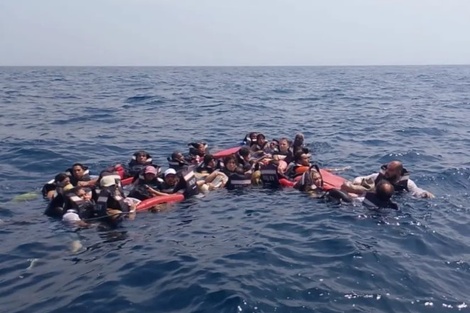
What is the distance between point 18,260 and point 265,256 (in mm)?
4652

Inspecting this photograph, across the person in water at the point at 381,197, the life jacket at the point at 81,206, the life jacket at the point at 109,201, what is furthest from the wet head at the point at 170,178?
the person in water at the point at 381,197

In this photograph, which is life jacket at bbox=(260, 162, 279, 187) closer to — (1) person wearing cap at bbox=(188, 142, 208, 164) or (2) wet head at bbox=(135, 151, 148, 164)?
(1) person wearing cap at bbox=(188, 142, 208, 164)

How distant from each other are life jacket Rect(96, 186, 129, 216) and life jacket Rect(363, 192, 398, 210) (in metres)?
5.82

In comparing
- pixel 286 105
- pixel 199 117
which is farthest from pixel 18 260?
pixel 286 105

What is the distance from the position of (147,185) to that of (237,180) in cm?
262

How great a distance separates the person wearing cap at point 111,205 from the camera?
1209cm

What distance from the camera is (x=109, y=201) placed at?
12195mm

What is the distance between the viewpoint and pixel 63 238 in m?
11.0

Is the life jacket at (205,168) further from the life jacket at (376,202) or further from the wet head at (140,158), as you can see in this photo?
the life jacket at (376,202)

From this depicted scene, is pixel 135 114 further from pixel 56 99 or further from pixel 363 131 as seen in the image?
pixel 363 131

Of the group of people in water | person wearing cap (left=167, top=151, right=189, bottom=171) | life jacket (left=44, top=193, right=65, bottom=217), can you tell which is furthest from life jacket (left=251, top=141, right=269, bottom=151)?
life jacket (left=44, top=193, right=65, bottom=217)

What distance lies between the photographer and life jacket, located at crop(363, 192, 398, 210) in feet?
40.8

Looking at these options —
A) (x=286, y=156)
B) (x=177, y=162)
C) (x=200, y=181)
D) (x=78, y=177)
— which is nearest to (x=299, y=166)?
(x=286, y=156)

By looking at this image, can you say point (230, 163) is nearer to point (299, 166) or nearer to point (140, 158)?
point (299, 166)
